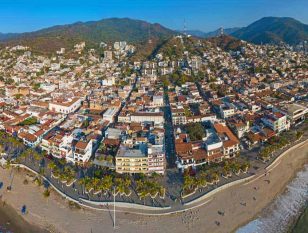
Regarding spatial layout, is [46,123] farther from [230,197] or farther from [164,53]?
[164,53]

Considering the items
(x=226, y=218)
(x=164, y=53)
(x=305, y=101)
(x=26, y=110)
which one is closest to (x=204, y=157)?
(x=226, y=218)

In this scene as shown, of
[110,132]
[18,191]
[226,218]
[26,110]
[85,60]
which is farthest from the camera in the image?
[85,60]

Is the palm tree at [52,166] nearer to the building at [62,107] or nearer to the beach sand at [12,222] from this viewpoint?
the beach sand at [12,222]

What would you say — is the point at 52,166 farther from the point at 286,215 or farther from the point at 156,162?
the point at 286,215

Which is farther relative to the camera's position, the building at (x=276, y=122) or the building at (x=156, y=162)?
the building at (x=276, y=122)

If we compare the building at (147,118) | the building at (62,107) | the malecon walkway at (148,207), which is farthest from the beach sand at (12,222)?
the building at (62,107)

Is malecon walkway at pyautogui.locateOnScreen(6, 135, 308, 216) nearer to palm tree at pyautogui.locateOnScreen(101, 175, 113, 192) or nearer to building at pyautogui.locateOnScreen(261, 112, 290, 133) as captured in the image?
palm tree at pyautogui.locateOnScreen(101, 175, 113, 192)

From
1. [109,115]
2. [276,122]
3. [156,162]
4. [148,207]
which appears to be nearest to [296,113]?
[276,122]
